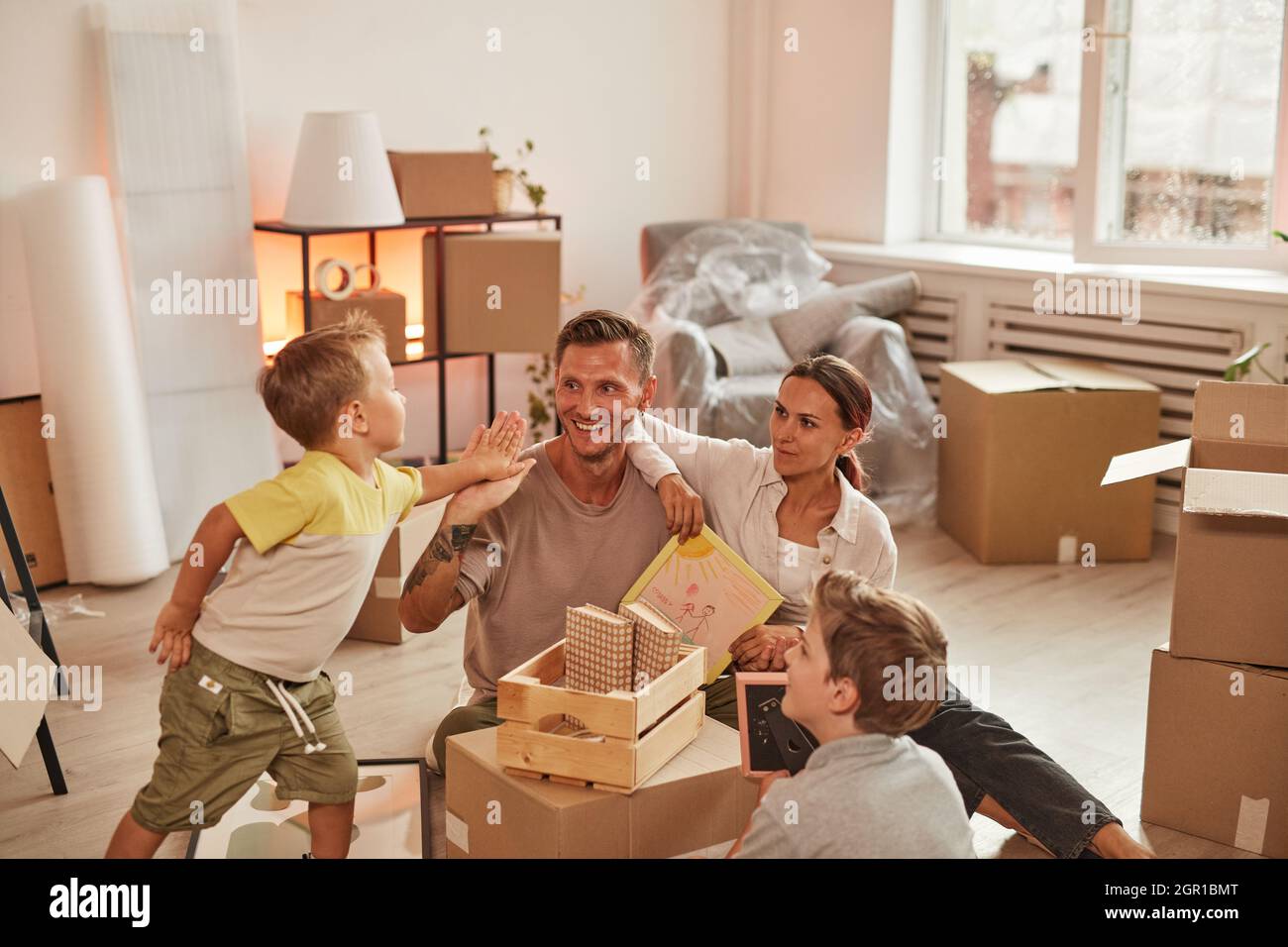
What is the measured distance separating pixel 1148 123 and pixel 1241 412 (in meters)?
2.45

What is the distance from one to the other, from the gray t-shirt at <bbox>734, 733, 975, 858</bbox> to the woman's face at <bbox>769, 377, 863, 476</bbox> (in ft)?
2.60

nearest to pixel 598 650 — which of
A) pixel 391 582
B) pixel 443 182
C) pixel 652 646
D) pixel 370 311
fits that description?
pixel 652 646

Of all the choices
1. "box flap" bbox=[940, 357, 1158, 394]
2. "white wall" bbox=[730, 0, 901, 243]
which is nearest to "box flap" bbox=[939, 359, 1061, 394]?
"box flap" bbox=[940, 357, 1158, 394]

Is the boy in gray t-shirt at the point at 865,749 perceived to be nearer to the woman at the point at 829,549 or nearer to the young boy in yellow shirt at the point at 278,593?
the woman at the point at 829,549

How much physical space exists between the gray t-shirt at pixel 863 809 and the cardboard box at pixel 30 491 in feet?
9.33

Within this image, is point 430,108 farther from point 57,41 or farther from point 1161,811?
point 1161,811

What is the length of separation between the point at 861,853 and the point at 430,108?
12.4 ft

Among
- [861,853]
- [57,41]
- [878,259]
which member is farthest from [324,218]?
[861,853]

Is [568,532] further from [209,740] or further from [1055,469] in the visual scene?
[1055,469]

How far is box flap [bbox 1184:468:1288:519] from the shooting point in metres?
2.34

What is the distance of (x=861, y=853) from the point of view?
1.70 metres

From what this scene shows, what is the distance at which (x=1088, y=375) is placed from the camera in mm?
4406

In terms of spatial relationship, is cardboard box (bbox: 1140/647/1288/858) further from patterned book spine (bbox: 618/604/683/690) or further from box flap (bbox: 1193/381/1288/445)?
patterned book spine (bbox: 618/604/683/690)

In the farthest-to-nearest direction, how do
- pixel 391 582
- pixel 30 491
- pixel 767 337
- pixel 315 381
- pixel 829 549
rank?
pixel 767 337, pixel 30 491, pixel 391 582, pixel 829 549, pixel 315 381
